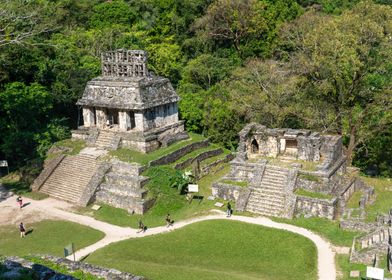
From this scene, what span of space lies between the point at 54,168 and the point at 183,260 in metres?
15.0

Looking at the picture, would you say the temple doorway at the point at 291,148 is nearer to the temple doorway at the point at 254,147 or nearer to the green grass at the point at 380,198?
the temple doorway at the point at 254,147

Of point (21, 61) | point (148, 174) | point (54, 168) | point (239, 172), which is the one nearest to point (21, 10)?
point (21, 61)

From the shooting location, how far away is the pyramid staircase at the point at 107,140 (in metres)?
32.7

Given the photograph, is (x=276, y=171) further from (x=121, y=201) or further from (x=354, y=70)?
(x=121, y=201)

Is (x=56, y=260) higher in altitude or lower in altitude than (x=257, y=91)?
lower

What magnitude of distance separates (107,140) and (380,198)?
60.6ft

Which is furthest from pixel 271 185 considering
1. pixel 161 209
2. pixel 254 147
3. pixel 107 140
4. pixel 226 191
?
pixel 107 140

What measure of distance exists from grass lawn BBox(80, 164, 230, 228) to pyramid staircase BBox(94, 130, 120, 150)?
421 cm

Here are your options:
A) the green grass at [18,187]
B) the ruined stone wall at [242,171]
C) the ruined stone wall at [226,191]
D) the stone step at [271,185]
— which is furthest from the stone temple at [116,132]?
the stone step at [271,185]

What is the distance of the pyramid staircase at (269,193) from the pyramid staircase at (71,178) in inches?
424

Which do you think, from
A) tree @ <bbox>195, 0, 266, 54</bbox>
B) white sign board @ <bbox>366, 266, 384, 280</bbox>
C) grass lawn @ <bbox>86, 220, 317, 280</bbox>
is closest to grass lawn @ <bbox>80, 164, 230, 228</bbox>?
grass lawn @ <bbox>86, 220, 317, 280</bbox>

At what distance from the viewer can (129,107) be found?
32.3 metres

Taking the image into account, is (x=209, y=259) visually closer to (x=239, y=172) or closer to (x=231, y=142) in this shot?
(x=239, y=172)

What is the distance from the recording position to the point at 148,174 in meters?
29.5
